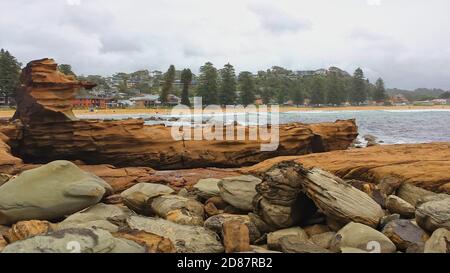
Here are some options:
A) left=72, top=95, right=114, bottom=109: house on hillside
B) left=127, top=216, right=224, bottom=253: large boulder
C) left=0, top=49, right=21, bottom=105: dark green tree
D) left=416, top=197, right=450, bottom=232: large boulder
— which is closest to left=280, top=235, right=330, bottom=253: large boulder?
left=127, top=216, right=224, bottom=253: large boulder

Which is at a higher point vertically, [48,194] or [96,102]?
[96,102]

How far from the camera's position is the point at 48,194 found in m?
7.41

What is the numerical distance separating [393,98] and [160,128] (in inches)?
6383

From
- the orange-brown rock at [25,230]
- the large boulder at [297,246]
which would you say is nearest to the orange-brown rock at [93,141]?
the orange-brown rock at [25,230]

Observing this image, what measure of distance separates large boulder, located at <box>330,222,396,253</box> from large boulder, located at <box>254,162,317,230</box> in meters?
1.07

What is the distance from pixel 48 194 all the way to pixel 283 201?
429 centimetres

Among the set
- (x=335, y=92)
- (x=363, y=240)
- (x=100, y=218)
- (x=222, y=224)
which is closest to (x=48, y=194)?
(x=100, y=218)

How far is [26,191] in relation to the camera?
7.38m

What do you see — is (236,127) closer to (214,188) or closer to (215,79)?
(214,188)

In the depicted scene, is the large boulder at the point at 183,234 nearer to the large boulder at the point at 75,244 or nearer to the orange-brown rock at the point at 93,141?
the large boulder at the point at 75,244

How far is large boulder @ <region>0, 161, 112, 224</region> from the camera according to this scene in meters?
7.12

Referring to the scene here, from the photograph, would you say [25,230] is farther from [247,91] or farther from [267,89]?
[267,89]

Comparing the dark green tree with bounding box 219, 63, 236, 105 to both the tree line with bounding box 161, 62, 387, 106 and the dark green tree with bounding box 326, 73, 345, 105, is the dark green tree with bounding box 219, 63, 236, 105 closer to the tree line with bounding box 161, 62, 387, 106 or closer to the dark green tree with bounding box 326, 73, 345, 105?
the tree line with bounding box 161, 62, 387, 106

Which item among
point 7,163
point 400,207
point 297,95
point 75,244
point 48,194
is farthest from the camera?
point 297,95
